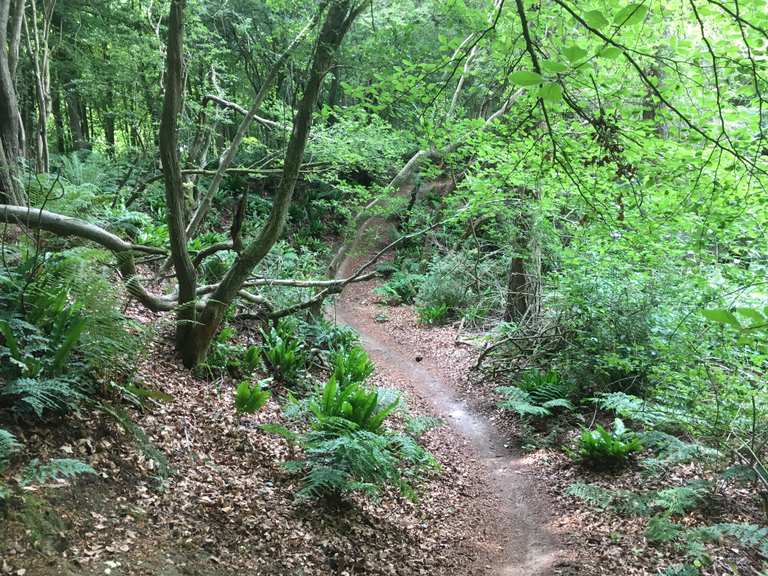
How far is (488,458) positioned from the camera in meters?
7.17

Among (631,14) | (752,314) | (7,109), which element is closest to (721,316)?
(752,314)

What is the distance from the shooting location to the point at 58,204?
4895 millimetres

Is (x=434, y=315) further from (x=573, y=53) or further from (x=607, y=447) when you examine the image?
(x=573, y=53)

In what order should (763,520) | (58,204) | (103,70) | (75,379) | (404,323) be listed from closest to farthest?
(75,379) < (763,520) < (58,204) < (103,70) < (404,323)

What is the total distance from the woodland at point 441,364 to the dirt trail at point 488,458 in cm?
5

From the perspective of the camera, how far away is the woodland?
10.4 feet

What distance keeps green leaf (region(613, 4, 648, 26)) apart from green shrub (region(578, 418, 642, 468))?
213 inches

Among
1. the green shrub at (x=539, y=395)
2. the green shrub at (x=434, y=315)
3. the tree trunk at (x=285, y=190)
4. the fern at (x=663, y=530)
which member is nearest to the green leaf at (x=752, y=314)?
the fern at (x=663, y=530)

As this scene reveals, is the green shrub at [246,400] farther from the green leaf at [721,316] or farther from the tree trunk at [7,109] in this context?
the green leaf at [721,316]

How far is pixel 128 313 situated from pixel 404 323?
8.51 meters

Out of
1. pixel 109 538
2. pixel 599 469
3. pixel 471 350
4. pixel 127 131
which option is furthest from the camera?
pixel 127 131

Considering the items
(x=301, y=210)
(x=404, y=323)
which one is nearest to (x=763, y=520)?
(x=404, y=323)

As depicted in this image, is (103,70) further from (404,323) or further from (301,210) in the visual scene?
(404,323)

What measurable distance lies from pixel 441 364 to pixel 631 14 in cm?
933
